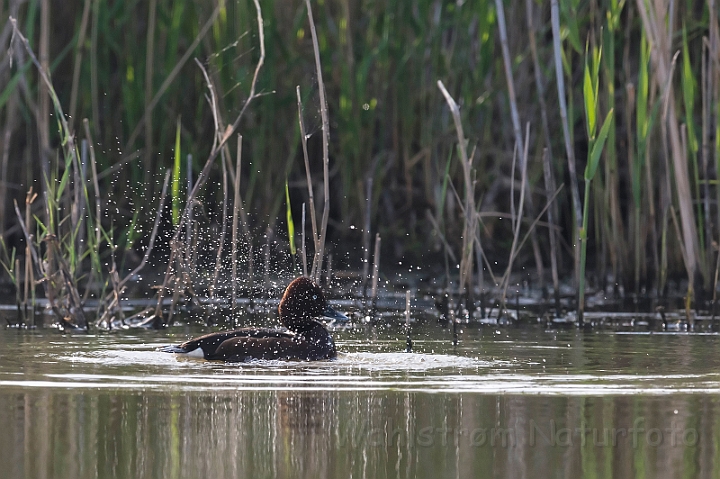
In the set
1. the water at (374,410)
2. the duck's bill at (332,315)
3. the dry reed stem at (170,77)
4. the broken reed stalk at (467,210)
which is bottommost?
the water at (374,410)

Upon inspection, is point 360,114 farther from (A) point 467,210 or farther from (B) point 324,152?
(B) point 324,152

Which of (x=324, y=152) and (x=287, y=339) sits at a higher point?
(x=324, y=152)

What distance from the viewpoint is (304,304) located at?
7.20m

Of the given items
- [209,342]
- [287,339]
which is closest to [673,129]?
[287,339]

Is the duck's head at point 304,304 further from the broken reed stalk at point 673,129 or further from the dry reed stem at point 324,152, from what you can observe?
the broken reed stalk at point 673,129

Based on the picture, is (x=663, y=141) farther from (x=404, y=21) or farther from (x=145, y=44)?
(x=145, y=44)

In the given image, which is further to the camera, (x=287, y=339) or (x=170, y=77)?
(x=170, y=77)

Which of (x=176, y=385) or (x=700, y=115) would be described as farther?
(x=700, y=115)

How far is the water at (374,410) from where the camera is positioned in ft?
13.8

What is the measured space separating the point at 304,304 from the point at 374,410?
2.14 m

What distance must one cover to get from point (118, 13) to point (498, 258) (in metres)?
3.11

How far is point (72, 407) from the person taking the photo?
200 inches

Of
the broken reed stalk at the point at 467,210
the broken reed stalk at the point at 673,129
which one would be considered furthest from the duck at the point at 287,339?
the broken reed stalk at the point at 673,129

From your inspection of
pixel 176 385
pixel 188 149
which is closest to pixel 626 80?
pixel 188 149
